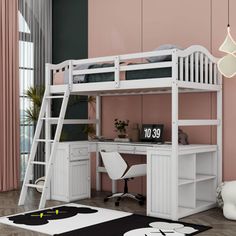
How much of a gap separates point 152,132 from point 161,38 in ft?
4.34

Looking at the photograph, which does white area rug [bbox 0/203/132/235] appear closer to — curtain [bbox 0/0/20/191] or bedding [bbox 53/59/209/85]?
bedding [bbox 53/59/209/85]

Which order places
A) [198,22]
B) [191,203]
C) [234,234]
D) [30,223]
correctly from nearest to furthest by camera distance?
[234,234], [30,223], [191,203], [198,22]

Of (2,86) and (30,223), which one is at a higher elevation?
(2,86)

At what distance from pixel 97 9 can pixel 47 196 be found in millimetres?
3000

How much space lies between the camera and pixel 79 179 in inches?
237

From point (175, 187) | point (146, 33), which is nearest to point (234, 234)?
point (175, 187)

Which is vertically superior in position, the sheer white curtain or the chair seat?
the sheer white curtain

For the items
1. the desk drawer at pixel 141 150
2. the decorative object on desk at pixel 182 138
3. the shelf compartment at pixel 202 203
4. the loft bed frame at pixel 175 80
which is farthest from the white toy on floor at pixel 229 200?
the desk drawer at pixel 141 150

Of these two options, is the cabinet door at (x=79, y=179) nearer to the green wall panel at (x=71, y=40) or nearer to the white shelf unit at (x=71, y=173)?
the white shelf unit at (x=71, y=173)

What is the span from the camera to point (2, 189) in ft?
21.9

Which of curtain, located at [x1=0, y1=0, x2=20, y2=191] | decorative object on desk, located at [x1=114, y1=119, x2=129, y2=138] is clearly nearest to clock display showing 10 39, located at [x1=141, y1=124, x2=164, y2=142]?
decorative object on desk, located at [x1=114, y1=119, x2=129, y2=138]

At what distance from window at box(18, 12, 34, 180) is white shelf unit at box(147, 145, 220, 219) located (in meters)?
2.96

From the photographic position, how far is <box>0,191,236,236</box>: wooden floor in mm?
4359

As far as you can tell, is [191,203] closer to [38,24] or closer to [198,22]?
[198,22]
